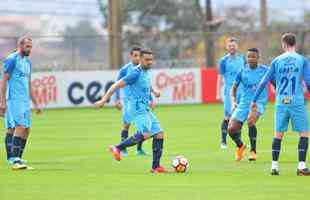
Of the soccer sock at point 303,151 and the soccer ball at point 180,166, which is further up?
the soccer sock at point 303,151

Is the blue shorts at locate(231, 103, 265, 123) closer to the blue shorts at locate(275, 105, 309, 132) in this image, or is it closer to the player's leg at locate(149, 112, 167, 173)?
the player's leg at locate(149, 112, 167, 173)

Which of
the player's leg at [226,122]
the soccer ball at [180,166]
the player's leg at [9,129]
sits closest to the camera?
the soccer ball at [180,166]

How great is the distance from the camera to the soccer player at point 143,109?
16.4 metres

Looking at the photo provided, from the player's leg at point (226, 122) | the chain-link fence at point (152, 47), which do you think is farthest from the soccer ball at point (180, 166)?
the chain-link fence at point (152, 47)

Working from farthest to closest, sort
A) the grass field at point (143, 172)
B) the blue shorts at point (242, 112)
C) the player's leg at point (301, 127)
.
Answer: the blue shorts at point (242, 112), the player's leg at point (301, 127), the grass field at point (143, 172)

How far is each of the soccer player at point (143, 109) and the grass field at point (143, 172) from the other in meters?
0.36

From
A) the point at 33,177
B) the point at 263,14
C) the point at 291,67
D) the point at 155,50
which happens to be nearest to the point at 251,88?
the point at 291,67

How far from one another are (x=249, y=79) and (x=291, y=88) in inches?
142

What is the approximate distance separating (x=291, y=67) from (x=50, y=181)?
3.92 m

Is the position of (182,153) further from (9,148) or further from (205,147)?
(9,148)

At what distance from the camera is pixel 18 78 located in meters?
17.3

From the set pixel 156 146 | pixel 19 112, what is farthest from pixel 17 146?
pixel 156 146

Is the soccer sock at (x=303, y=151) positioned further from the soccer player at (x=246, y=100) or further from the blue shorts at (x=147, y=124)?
the soccer player at (x=246, y=100)

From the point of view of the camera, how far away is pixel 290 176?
15.5 m
